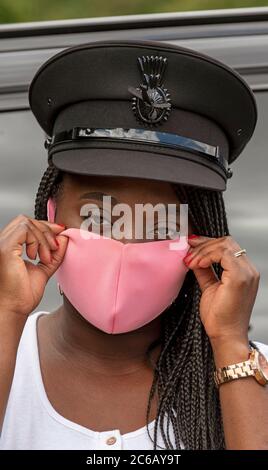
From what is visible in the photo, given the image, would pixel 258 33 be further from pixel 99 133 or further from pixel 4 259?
pixel 4 259

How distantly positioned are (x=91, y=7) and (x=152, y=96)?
2.50 metres

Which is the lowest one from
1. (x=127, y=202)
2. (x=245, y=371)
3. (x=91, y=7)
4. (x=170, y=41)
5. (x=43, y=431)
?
(x=43, y=431)

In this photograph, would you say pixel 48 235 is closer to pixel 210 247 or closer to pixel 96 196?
pixel 96 196

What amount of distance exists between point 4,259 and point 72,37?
0.84 meters

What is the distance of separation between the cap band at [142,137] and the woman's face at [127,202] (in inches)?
3.7

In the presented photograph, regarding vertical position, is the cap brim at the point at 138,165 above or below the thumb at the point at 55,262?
above

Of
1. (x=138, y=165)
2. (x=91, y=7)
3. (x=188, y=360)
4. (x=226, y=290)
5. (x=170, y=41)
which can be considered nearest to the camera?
(x=138, y=165)

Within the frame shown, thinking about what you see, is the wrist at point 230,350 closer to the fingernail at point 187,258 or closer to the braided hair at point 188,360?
the braided hair at point 188,360

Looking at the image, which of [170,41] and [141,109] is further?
[170,41]

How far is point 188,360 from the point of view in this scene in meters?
2.41

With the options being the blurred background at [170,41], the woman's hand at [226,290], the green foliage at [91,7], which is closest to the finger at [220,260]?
the woman's hand at [226,290]

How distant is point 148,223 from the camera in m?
2.24

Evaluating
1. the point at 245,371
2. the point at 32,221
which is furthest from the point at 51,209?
the point at 245,371

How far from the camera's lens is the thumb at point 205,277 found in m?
2.37
